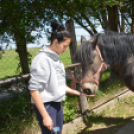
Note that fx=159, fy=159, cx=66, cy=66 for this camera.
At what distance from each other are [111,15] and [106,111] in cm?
324

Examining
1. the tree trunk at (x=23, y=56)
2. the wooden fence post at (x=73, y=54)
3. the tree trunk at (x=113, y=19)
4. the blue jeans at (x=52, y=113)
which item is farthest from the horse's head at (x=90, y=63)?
the tree trunk at (x=113, y=19)

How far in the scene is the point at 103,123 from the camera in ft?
10.9

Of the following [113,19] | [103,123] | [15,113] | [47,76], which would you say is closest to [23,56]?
[15,113]

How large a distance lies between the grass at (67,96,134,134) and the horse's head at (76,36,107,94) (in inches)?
48.5

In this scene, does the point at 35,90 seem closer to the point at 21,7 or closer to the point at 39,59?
the point at 39,59

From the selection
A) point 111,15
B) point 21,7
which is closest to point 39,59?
point 21,7

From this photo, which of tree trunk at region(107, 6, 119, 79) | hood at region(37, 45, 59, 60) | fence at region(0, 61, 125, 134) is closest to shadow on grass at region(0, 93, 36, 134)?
fence at region(0, 61, 125, 134)

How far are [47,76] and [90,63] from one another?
963 millimetres

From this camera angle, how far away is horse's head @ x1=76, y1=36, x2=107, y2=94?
85.6 inches

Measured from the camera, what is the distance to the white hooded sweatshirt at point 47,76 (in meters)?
1.34

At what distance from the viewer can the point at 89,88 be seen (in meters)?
2.20

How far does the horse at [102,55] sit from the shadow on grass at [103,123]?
1214 mm

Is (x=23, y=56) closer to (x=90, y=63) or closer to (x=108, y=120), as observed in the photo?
(x=90, y=63)

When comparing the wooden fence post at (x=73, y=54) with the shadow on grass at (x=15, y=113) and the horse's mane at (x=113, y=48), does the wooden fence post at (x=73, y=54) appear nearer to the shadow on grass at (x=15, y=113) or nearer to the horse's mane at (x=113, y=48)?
the horse's mane at (x=113, y=48)
